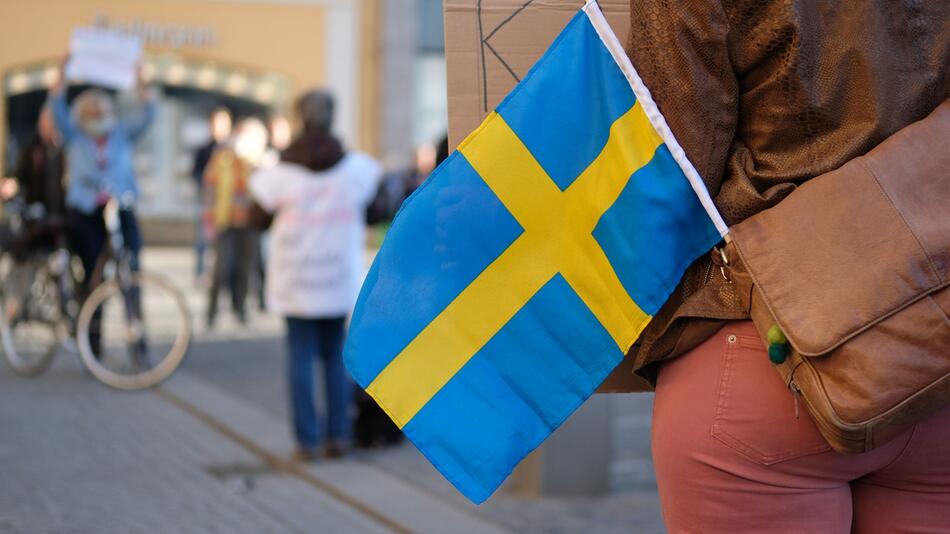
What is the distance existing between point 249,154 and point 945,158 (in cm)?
1152

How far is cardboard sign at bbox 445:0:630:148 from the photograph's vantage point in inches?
87.1

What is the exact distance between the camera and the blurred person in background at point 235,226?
1274cm

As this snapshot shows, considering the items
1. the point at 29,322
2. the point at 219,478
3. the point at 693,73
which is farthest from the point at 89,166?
the point at 693,73

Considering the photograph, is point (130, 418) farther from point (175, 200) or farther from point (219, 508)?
point (175, 200)

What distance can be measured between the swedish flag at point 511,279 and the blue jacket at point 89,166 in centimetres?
792

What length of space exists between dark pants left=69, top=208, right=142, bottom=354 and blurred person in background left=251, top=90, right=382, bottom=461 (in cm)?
267

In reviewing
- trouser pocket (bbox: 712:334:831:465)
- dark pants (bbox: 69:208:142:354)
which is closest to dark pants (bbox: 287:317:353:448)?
dark pants (bbox: 69:208:142:354)

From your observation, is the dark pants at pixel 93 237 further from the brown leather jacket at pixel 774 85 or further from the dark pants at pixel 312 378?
the brown leather jacket at pixel 774 85

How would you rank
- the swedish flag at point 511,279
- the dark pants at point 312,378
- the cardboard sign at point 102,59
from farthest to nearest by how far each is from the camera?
the cardboard sign at point 102,59 → the dark pants at point 312,378 → the swedish flag at point 511,279

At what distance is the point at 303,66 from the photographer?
1131 inches

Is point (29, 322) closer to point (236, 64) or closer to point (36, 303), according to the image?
point (36, 303)

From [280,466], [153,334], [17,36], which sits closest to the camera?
[280,466]

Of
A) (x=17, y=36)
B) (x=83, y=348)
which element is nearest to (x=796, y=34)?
(x=83, y=348)

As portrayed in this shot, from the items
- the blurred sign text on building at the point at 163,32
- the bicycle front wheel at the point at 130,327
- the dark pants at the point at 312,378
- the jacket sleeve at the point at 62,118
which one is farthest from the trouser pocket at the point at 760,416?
the blurred sign text on building at the point at 163,32
